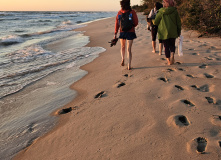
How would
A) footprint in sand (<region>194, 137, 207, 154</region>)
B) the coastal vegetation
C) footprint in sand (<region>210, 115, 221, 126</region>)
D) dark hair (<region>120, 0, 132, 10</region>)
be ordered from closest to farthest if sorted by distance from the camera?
footprint in sand (<region>194, 137, 207, 154</region>), footprint in sand (<region>210, 115, 221, 126</region>), dark hair (<region>120, 0, 132, 10</region>), the coastal vegetation

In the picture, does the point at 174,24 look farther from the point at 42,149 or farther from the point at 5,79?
the point at 5,79

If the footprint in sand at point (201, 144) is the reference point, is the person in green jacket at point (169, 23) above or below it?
above

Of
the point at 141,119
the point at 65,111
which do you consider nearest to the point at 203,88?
the point at 141,119

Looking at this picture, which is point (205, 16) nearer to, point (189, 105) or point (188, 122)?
point (189, 105)

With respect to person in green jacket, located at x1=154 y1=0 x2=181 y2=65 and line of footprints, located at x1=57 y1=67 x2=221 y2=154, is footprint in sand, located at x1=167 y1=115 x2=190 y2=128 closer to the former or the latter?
line of footprints, located at x1=57 y1=67 x2=221 y2=154

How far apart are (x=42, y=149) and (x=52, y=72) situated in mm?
3511

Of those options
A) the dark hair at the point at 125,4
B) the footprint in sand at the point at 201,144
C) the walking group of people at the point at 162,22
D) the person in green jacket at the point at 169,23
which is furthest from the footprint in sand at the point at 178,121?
the dark hair at the point at 125,4

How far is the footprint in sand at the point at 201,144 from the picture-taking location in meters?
2.12

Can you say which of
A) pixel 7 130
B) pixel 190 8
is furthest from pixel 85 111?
pixel 190 8

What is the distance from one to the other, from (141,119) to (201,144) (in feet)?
2.82

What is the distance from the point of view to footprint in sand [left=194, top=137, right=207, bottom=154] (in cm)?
212

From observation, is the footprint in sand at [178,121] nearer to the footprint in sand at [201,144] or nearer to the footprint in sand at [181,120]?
the footprint in sand at [181,120]

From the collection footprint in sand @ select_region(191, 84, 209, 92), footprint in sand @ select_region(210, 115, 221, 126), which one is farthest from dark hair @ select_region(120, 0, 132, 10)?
footprint in sand @ select_region(210, 115, 221, 126)

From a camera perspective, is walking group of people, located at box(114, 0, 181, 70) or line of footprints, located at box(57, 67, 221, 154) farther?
walking group of people, located at box(114, 0, 181, 70)
